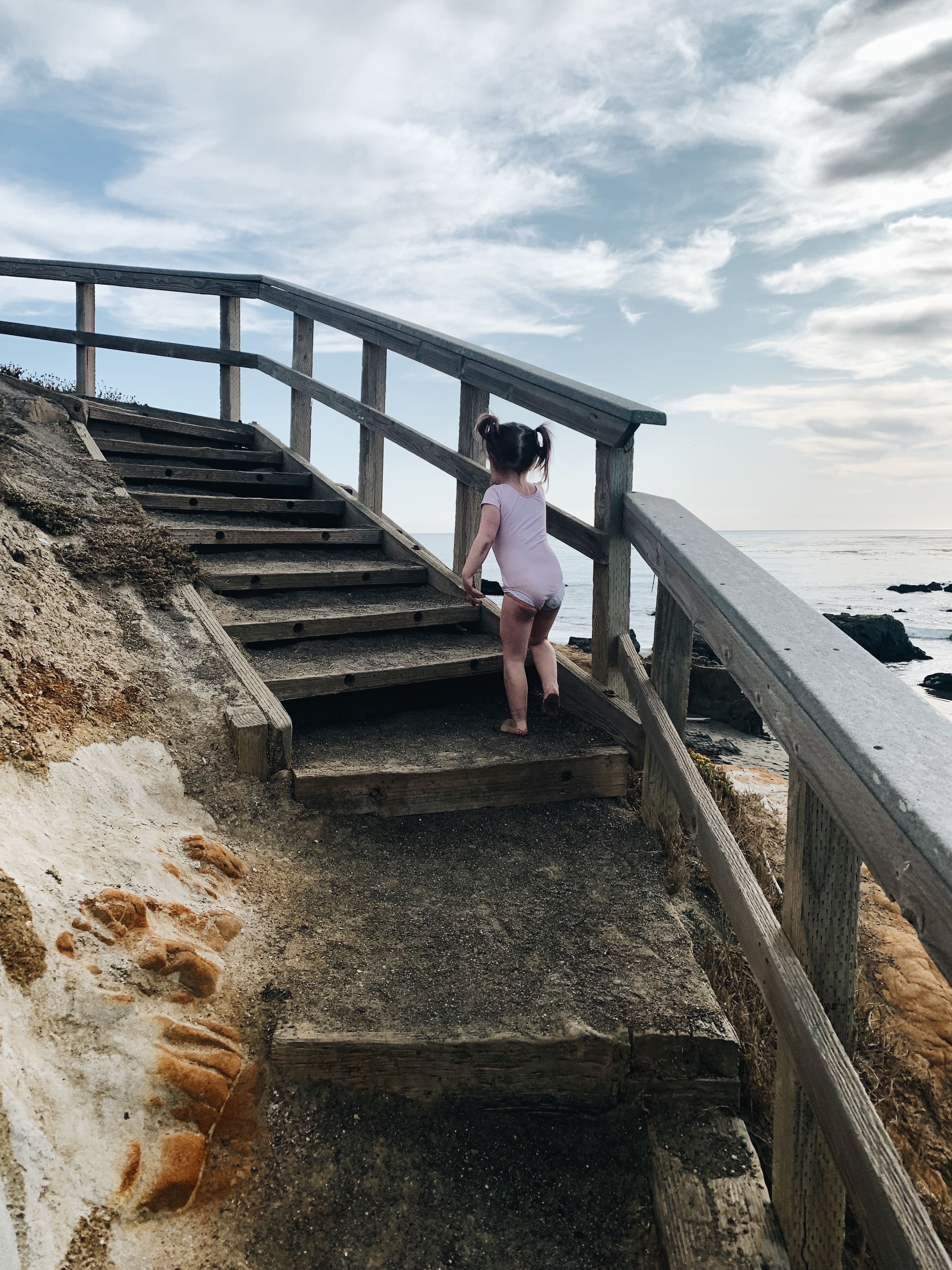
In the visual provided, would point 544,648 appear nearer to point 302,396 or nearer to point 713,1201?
point 713,1201

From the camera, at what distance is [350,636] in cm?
407

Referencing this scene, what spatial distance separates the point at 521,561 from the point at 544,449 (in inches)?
21.3

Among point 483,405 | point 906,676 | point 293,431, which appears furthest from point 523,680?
point 906,676

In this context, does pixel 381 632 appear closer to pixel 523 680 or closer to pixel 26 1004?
pixel 523 680

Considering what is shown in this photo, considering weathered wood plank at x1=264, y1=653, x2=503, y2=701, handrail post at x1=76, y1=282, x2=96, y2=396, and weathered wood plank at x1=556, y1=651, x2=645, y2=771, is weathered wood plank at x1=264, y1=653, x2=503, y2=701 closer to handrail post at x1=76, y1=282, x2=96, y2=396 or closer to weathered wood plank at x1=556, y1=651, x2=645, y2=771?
weathered wood plank at x1=556, y1=651, x2=645, y2=771

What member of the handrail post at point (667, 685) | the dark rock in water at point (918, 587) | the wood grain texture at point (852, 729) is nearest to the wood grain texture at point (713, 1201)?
the wood grain texture at point (852, 729)

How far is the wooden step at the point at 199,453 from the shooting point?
5.43 m

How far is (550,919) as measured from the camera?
230 centimetres

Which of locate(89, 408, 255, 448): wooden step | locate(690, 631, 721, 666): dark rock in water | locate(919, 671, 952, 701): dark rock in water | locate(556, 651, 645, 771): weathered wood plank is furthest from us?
locate(919, 671, 952, 701): dark rock in water

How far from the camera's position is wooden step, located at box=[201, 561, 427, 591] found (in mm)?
4059

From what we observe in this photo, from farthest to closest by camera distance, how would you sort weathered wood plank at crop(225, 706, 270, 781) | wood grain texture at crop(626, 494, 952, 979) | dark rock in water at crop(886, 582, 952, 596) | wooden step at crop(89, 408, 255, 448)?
1. dark rock in water at crop(886, 582, 952, 596)
2. wooden step at crop(89, 408, 255, 448)
3. weathered wood plank at crop(225, 706, 270, 781)
4. wood grain texture at crop(626, 494, 952, 979)

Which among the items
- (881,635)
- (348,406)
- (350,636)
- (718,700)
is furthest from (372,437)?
(881,635)

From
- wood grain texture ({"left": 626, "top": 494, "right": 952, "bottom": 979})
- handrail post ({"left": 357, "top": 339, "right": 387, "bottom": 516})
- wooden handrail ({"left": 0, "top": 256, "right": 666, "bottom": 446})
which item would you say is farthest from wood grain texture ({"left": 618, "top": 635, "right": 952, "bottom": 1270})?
handrail post ({"left": 357, "top": 339, "right": 387, "bottom": 516})

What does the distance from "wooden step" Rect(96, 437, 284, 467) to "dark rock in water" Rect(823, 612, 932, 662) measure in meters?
10.8
